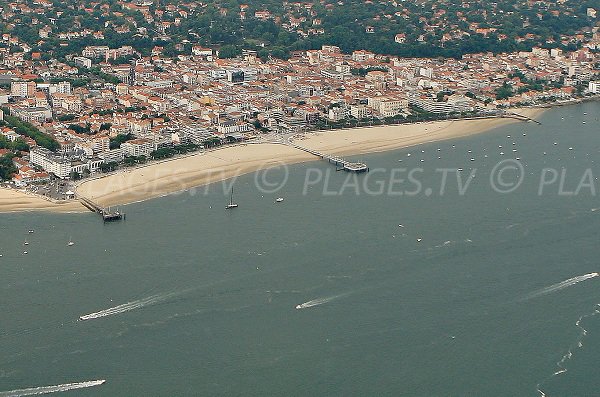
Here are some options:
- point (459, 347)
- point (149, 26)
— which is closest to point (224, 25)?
point (149, 26)

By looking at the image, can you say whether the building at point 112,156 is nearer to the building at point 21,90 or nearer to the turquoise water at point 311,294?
the turquoise water at point 311,294

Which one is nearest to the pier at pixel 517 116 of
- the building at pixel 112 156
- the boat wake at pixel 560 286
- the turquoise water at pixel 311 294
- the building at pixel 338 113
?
the building at pixel 338 113

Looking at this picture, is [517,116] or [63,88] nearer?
[517,116]

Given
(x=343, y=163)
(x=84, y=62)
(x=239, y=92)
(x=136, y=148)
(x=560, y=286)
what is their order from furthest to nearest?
(x=84, y=62) < (x=239, y=92) < (x=136, y=148) < (x=343, y=163) < (x=560, y=286)

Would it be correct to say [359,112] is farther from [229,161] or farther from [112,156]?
[112,156]

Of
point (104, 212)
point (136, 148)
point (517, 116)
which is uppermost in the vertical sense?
point (136, 148)

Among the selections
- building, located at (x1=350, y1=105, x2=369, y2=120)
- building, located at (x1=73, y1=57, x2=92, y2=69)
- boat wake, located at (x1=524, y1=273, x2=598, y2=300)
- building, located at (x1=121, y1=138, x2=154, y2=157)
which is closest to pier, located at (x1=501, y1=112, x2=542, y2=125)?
building, located at (x1=350, y1=105, x2=369, y2=120)

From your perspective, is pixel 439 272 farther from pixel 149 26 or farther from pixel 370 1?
pixel 370 1

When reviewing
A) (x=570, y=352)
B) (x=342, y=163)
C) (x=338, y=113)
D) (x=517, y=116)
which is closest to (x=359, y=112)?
(x=338, y=113)
